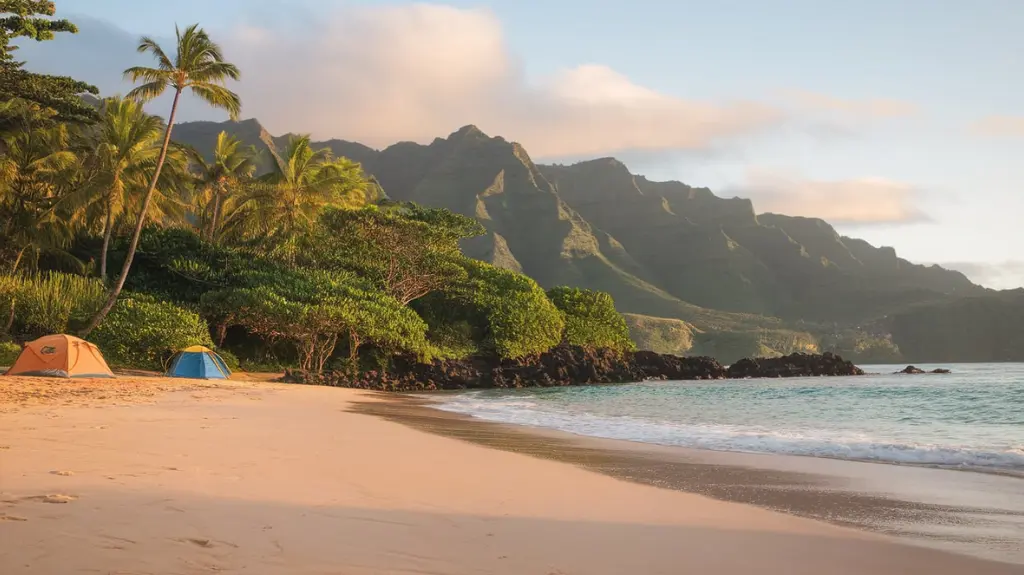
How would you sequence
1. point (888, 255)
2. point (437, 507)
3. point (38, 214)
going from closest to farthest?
point (437, 507)
point (38, 214)
point (888, 255)

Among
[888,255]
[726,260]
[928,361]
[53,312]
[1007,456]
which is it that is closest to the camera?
[1007,456]

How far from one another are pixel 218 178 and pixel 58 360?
916 inches

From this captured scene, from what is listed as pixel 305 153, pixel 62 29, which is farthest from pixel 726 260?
pixel 62 29

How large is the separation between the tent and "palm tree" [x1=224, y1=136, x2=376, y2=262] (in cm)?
1144

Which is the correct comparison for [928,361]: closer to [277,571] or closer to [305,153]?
[305,153]

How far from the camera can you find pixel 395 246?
38.5m

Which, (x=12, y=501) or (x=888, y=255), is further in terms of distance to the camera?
(x=888, y=255)

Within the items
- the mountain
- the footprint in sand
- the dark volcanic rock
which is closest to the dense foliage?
the footprint in sand

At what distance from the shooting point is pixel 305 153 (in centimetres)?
4412

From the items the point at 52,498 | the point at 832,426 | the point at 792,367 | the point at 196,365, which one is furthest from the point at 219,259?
the point at 792,367

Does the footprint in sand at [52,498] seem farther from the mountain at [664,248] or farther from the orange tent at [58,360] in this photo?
the mountain at [664,248]

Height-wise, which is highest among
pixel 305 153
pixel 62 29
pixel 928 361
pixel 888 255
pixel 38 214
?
pixel 888 255

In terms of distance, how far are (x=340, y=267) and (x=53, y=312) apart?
539 inches

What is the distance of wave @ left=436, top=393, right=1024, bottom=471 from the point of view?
927 cm
